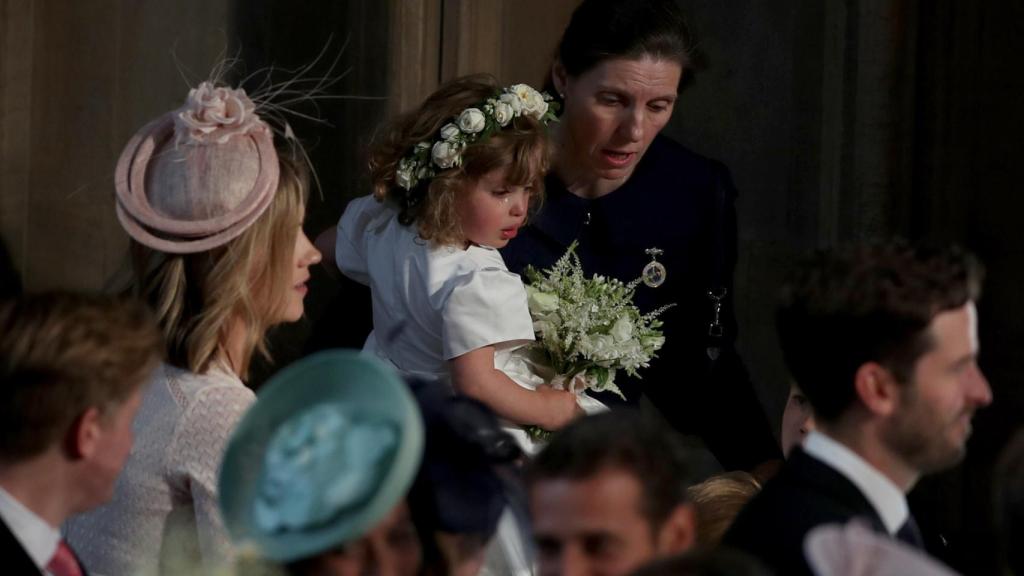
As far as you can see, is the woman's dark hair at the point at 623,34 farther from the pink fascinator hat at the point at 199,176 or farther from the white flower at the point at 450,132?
the pink fascinator hat at the point at 199,176

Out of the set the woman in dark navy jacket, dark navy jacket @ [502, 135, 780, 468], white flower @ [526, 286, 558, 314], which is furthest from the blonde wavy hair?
dark navy jacket @ [502, 135, 780, 468]

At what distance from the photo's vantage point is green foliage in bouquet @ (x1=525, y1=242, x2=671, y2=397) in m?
5.16

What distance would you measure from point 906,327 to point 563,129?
248 cm

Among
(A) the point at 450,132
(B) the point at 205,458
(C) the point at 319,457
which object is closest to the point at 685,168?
(A) the point at 450,132

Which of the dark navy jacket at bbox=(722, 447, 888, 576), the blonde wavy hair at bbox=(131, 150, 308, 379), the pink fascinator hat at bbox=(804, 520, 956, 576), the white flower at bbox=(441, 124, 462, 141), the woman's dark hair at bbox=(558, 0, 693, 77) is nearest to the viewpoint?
the pink fascinator hat at bbox=(804, 520, 956, 576)

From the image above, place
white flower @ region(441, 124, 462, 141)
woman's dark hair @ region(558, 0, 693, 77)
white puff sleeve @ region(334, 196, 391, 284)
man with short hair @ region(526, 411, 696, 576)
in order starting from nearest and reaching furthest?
man with short hair @ region(526, 411, 696, 576)
white flower @ region(441, 124, 462, 141)
white puff sleeve @ region(334, 196, 391, 284)
woman's dark hair @ region(558, 0, 693, 77)

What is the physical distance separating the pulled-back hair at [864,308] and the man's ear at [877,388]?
0.01m

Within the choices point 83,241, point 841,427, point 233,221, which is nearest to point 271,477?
point 841,427

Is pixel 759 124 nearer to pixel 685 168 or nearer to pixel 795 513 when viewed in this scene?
pixel 685 168

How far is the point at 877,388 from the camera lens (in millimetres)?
3270

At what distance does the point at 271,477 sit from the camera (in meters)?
2.75

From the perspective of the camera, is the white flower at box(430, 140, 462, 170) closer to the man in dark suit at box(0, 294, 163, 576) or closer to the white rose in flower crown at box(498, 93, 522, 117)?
the white rose in flower crown at box(498, 93, 522, 117)

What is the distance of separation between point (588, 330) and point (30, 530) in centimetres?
222

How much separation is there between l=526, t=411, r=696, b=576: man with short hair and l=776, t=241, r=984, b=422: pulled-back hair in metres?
0.35
